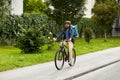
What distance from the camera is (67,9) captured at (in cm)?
2964

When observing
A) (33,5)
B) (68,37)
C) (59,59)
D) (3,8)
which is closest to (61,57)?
(59,59)

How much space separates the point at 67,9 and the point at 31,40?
882 centimetres

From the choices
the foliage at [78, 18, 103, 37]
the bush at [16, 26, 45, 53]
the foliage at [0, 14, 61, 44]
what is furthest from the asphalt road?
the foliage at [78, 18, 103, 37]

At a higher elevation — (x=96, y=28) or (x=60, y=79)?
(x=60, y=79)

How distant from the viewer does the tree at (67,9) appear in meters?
29.4

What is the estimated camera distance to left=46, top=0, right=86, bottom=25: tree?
1156 inches

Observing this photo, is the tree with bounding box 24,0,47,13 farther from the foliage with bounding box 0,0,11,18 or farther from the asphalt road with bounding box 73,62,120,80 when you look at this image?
the asphalt road with bounding box 73,62,120,80

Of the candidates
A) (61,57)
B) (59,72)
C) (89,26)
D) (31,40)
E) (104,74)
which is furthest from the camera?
(89,26)

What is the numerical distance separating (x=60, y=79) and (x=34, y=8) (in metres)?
43.8

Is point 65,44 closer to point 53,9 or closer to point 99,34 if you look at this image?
point 53,9

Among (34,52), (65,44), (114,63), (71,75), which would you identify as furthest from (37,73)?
(34,52)

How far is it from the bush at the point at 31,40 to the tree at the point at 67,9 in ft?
26.8

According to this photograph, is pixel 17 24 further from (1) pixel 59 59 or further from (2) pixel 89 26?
(1) pixel 59 59

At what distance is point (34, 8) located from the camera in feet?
180
